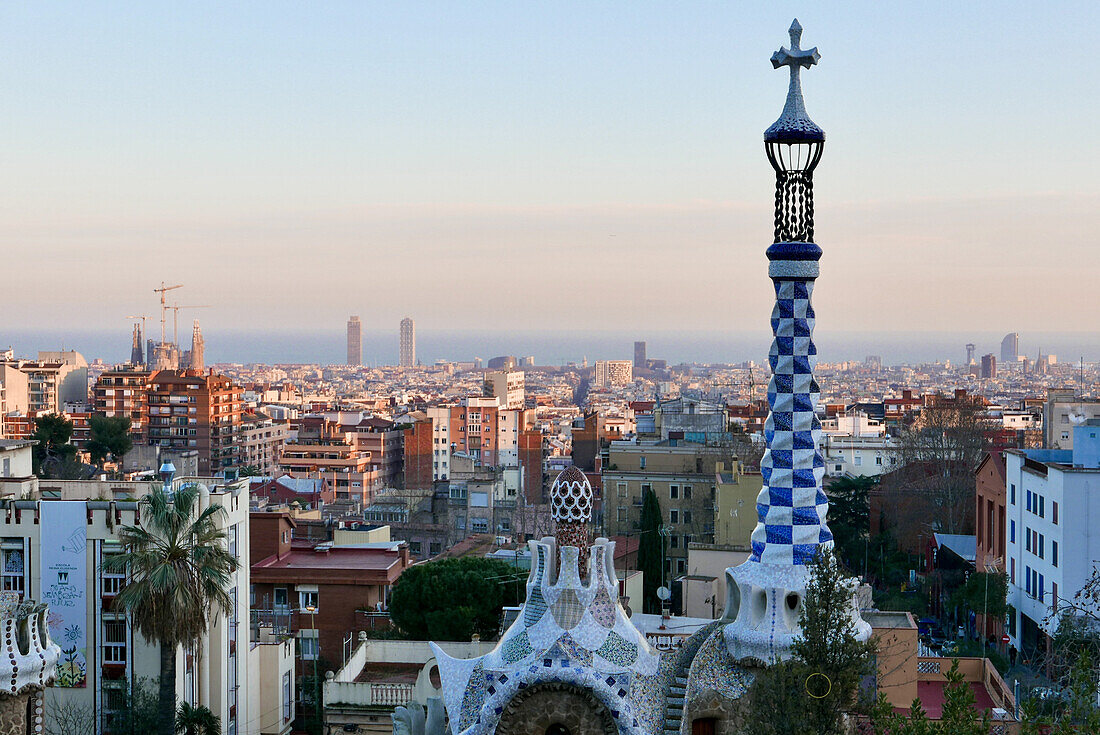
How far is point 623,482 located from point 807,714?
3448 cm

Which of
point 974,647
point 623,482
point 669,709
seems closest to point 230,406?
point 623,482

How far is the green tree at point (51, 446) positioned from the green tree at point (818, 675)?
38555 mm

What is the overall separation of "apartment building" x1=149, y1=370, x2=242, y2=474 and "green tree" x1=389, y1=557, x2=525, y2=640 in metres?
73.4

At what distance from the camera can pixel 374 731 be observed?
18578 millimetres

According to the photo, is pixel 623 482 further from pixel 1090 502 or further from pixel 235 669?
pixel 235 669

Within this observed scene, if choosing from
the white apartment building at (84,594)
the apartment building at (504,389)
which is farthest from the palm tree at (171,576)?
the apartment building at (504,389)

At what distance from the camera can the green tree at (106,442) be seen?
5912cm

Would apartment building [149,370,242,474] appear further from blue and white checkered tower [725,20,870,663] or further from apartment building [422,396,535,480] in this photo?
blue and white checkered tower [725,20,870,663]

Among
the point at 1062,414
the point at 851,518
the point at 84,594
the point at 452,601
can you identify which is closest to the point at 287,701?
the point at 452,601

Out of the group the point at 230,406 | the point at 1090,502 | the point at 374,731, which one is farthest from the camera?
the point at 230,406

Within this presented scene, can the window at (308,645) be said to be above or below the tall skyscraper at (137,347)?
below

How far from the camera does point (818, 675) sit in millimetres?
9984

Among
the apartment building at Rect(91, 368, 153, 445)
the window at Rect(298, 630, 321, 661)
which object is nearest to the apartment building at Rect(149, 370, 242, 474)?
the apartment building at Rect(91, 368, 153, 445)

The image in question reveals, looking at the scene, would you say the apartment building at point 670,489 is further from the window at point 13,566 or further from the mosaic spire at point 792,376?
the mosaic spire at point 792,376
